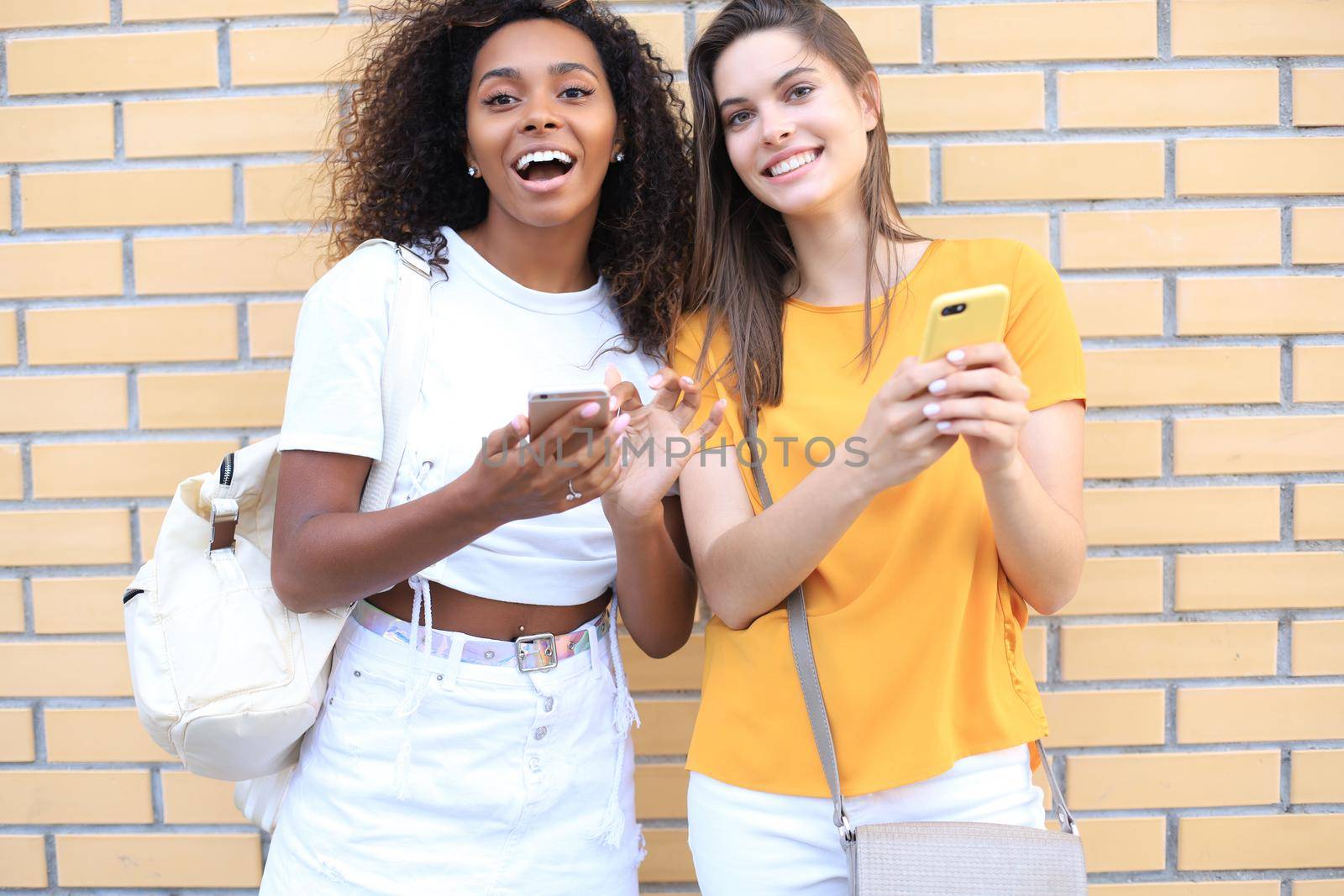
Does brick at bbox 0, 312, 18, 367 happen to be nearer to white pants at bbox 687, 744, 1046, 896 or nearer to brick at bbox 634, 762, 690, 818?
brick at bbox 634, 762, 690, 818

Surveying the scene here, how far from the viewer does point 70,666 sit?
2.17 metres

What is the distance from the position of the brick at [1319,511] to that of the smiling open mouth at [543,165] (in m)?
1.68

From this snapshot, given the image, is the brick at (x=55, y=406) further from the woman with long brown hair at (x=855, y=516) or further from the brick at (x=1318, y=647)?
the brick at (x=1318, y=647)

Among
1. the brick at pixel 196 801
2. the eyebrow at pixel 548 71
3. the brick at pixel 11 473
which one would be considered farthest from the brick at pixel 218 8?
the brick at pixel 196 801

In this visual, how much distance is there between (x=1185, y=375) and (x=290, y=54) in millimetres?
2040

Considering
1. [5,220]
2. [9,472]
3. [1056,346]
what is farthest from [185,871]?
[1056,346]

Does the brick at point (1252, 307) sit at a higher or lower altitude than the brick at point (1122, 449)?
higher

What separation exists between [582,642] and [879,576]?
1.76 ft

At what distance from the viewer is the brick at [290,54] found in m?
2.09

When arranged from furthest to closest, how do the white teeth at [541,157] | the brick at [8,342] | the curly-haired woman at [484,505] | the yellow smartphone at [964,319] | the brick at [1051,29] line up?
the brick at [8,342]
the brick at [1051,29]
the white teeth at [541,157]
the curly-haired woman at [484,505]
the yellow smartphone at [964,319]

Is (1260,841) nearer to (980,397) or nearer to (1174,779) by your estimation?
(1174,779)

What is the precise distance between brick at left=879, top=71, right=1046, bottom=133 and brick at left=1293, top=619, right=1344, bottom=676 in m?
1.23

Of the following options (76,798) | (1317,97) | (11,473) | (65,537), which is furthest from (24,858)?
(1317,97)

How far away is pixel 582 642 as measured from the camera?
5.65 feet
